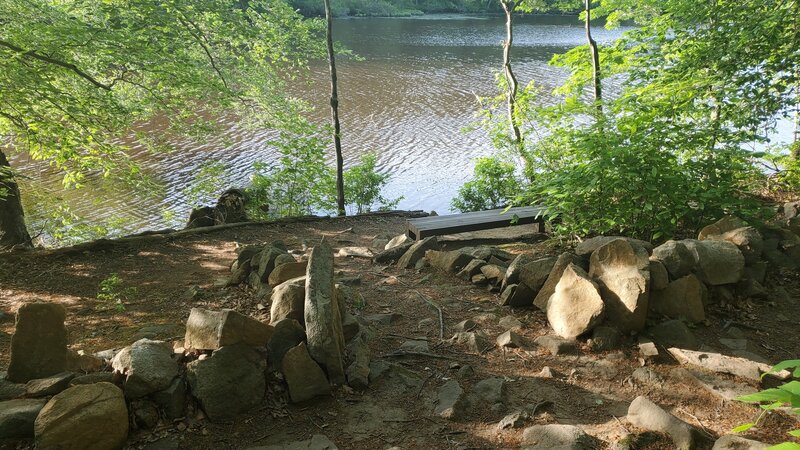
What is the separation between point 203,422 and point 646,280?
3783 millimetres

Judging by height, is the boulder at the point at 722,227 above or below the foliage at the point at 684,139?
below

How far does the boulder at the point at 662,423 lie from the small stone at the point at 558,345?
3.51ft

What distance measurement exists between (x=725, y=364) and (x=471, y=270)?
9.90ft

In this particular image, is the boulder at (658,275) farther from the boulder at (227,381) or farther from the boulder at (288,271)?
the boulder at (227,381)

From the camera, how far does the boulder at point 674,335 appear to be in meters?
4.53

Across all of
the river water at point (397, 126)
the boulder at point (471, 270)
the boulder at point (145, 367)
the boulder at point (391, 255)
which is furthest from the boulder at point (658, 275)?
the river water at point (397, 126)

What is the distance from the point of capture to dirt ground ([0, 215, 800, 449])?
11.6 ft

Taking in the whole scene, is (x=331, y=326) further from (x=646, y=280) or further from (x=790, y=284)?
(x=790, y=284)

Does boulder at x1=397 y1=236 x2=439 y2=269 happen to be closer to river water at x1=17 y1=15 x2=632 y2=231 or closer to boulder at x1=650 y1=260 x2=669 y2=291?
boulder at x1=650 y1=260 x2=669 y2=291

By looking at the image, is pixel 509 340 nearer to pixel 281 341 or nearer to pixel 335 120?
pixel 281 341

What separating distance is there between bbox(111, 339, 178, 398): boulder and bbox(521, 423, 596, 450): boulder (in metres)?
2.46

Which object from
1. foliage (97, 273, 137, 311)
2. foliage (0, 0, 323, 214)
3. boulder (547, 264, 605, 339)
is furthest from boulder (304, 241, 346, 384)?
foliage (0, 0, 323, 214)

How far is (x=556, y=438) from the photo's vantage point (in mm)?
3266

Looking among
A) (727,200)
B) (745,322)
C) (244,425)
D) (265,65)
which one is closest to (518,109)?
(265,65)
